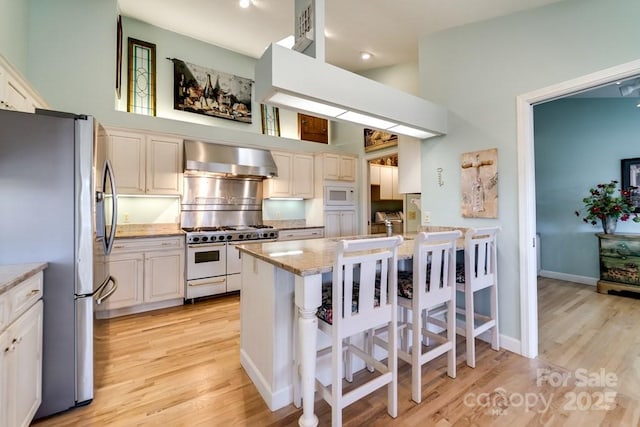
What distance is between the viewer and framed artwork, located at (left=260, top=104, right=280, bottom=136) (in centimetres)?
488

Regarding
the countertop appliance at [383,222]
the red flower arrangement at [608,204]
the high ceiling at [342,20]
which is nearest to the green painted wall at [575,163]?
the red flower arrangement at [608,204]

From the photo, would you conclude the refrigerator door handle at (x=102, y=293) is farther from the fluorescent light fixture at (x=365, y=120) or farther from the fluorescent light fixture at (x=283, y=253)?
the fluorescent light fixture at (x=365, y=120)

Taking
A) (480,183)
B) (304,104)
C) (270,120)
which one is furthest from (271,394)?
(270,120)

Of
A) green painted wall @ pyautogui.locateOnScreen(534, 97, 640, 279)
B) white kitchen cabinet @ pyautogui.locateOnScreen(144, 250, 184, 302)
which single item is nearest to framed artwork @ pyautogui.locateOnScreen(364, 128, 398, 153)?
green painted wall @ pyautogui.locateOnScreen(534, 97, 640, 279)

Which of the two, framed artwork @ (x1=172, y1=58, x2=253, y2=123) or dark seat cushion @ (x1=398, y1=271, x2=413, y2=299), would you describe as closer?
dark seat cushion @ (x1=398, y1=271, x2=413, y2=299)

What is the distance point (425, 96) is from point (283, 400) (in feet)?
10.4

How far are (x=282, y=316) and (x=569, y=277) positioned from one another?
17.0ft

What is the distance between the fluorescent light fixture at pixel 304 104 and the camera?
1.92m

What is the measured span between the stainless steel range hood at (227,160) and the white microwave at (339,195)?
3.42 ft

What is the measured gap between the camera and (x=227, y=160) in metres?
4.00

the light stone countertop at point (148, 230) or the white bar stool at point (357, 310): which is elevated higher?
the light stone countertop at point (148, 230)

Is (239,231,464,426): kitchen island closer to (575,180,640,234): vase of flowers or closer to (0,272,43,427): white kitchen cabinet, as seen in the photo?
(0,272,43,427): white kitchen cabinet

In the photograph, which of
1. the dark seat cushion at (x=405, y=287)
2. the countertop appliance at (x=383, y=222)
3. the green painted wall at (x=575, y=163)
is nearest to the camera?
the dark seat cushion at (x=405, y=287)

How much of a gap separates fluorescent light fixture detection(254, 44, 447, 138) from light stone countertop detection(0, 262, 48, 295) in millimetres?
1610
